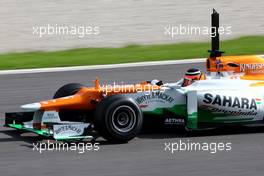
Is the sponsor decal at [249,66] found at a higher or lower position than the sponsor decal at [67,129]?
higher

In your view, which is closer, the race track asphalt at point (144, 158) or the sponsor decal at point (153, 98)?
the race track asphalt at point (144, 158)

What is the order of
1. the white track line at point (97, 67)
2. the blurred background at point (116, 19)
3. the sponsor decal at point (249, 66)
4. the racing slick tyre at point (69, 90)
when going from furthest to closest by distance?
the blurred background at point (116, 19) → the white track line at point (97, 67) → the racing slick tyre at point (69, 90) → the sponsor decal at point (249, 66)

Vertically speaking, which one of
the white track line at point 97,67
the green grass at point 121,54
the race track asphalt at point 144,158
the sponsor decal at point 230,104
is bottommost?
the race track asphalt at point 144,158

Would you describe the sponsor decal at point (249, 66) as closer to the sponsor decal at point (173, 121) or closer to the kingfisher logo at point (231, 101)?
the kingfisher logo at point (231, 101)

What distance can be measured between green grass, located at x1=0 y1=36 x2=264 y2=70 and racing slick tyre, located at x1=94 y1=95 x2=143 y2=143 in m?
6.81

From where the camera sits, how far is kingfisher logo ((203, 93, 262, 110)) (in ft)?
32.3

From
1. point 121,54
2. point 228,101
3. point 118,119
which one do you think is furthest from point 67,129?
point 121,54

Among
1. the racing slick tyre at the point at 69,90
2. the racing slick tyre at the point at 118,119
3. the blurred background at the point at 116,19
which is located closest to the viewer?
the racing slick tyre at the point at 118,119

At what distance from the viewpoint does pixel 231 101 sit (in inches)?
390

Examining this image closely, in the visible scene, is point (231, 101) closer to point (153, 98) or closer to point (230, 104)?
point (230, 104)

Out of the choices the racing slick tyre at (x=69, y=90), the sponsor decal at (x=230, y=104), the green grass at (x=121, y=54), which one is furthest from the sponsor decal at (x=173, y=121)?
the green grass at (x=121, y=54)

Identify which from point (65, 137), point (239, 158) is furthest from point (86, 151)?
point (239, 158)

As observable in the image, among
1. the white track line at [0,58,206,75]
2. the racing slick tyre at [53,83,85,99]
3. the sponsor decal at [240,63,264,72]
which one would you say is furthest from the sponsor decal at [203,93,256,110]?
the white track line at [0,58,206,75]

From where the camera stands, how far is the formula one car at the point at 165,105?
9.41 metres
